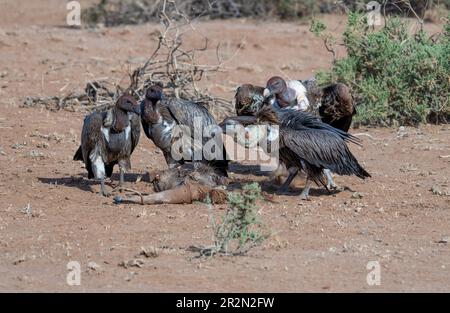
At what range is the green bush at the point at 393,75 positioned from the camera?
480 inches

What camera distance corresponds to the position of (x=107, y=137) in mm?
9641

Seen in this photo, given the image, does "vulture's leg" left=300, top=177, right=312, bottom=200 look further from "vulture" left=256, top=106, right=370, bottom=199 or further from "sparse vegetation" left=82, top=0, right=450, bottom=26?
"sparse vegetation" left=82, top=0, right=450, bottom=26

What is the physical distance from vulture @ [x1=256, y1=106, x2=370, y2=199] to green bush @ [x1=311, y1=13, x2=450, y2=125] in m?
2.83

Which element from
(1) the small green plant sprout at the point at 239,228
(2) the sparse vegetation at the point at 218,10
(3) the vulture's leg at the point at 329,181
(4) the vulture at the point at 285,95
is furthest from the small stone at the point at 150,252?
(2) the sparse vegetation at the point at 218,10

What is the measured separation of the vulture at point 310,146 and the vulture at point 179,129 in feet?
2.31

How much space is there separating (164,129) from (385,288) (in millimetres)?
3807

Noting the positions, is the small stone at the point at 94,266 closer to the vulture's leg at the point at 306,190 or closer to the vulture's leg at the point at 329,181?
the vulture's leg at the point at 306,190

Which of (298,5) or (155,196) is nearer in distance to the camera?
(155,196)

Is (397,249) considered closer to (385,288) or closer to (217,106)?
(385,288)

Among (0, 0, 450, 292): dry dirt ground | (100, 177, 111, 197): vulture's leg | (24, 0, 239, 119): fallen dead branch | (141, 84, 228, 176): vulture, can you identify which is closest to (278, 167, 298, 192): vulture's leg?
(0, 0, 450, 292): dry dirt ground

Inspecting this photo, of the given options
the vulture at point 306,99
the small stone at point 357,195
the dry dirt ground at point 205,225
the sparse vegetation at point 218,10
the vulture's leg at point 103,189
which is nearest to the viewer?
the dry dirt ground at point 205,225

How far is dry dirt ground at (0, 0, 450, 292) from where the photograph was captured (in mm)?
6895

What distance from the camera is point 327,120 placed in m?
10.2

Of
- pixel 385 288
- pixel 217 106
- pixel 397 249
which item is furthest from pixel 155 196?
pixel 217 106
